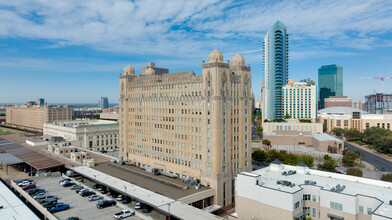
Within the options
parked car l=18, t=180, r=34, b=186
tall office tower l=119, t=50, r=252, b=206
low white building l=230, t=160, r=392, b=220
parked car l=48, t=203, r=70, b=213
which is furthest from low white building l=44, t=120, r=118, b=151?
low white building l=230, t=160, r=392, b=220

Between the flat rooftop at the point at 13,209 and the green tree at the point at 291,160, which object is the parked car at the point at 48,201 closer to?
the flat rooftop at the point at 13,209

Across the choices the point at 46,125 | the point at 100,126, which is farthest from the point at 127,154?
the point at 46,125

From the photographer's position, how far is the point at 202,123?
253ft

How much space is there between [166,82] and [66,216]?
4892 centimetres

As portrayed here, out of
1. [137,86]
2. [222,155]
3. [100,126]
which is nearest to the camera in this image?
[222,155]

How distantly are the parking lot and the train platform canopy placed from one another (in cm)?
1390

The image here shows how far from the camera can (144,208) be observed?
65.4m

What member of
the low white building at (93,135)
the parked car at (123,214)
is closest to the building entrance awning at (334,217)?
the parked car at (123,214)

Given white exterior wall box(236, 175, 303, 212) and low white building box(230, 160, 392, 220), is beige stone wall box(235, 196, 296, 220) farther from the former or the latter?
white exterior wall box(236, 175, 303, 212)

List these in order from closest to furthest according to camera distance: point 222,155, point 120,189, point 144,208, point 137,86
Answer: point 144,208
point 120,189
point 222,155
point 137,86

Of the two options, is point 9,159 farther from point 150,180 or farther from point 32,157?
point 150,180

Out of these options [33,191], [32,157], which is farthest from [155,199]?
[32,157]

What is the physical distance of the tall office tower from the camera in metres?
74.6

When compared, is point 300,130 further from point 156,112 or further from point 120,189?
point 120,189
